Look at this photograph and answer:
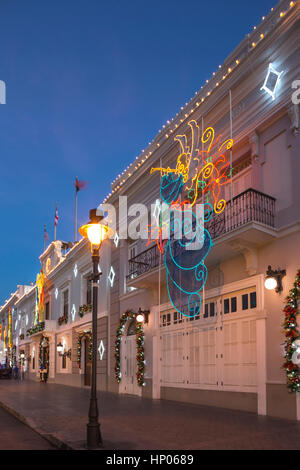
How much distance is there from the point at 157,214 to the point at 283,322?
7.67 meters

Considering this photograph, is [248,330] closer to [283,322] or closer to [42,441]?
[283,322]

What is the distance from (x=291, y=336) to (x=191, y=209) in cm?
564

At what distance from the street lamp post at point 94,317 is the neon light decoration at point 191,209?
15.9 ft

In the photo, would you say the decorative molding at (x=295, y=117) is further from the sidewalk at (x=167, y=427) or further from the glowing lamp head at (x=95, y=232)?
the sidewalk at (x=167, y=427)

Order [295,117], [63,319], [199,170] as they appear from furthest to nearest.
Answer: [63,319], [199,170], [295,117]

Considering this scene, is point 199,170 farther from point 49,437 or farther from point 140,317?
point 49,437

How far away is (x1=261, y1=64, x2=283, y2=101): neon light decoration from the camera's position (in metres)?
12.4

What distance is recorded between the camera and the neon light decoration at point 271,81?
40.5 feet

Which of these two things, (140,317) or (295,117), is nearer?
(295,117)

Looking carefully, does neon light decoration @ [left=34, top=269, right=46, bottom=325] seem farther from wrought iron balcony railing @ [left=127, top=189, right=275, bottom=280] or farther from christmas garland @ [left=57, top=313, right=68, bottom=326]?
wrought iron balcony railing @ [left=127, top=189, right=275, bottom=280]

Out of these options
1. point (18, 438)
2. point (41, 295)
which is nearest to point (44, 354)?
point (41, 295)

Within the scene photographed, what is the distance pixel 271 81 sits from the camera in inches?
493

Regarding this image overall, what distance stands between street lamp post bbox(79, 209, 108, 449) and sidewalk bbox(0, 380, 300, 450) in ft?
0.80
